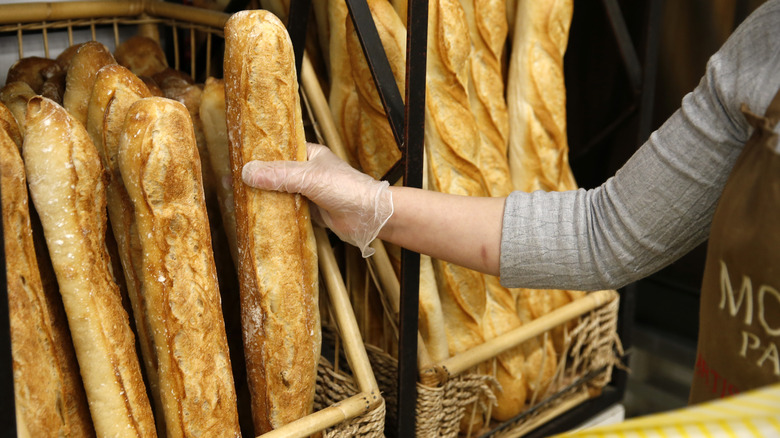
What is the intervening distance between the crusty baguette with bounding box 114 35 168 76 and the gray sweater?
73 cm

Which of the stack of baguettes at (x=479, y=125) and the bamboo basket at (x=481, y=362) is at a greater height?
the stack of baguettes at (x=479, y=125)

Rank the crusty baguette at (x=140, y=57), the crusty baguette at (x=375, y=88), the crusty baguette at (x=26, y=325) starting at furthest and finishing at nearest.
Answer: the crusty baguette at (x=140, y=57)
the crusty baguette at (x=375, y=88)
the crusty baguette at (x=26, y=325)

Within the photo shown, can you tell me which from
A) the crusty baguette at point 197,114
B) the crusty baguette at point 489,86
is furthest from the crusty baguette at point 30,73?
the crusty baguette at point 489,86

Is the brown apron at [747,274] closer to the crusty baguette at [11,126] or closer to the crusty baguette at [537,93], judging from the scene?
the crusty baguette at [537,93]

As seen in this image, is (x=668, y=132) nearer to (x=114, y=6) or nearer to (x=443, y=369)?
(x=443, y=369)

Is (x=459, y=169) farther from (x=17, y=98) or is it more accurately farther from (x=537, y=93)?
(x=17, y=98)

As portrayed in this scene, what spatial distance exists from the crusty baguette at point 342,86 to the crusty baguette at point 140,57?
13.2 inches

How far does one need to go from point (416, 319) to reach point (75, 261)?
546mm

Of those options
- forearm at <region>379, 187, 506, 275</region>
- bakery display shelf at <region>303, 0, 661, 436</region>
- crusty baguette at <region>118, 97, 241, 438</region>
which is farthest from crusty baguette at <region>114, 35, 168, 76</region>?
forearm at <region>379, 187, 506, 275</region>

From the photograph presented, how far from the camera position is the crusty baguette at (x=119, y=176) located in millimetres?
Answer: 901

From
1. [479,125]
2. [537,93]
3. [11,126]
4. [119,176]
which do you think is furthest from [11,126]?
[537,93]

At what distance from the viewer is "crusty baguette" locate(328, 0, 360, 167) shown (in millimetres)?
1192

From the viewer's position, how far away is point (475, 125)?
1274 millimetres

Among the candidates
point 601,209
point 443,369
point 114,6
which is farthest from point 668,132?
point 114,6
